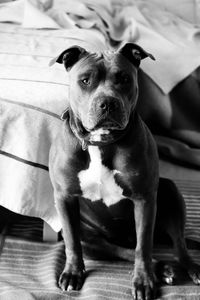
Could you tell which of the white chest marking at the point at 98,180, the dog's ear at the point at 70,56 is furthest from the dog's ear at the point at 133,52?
the white chest marking at the point at 98,180

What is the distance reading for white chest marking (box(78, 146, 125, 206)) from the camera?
1.47 metres

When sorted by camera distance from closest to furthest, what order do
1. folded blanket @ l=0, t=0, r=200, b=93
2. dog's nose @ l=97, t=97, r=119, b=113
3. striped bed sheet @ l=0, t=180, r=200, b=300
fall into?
dog's nose @ l=97, t=97, r=119, b=113
striped bed sheet @ l=0, t=180, r=200, b=300
folded blanket @ l=0, t=0, r=200, b=93

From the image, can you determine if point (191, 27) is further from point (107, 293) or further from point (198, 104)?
point (107, 293)

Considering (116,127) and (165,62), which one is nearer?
(116,127)

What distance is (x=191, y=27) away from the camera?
289 cm

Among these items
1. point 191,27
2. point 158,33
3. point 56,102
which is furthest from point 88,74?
point 191,27

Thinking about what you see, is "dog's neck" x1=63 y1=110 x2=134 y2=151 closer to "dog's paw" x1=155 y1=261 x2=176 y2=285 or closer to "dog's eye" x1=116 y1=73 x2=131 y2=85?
"dog's eye" x1=116 y1=73 x2=131 y2=85

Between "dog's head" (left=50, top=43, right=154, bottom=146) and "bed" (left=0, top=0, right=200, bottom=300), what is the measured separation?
0.26m

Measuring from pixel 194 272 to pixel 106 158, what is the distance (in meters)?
0.49

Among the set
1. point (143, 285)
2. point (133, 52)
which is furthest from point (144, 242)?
point (133, 52)

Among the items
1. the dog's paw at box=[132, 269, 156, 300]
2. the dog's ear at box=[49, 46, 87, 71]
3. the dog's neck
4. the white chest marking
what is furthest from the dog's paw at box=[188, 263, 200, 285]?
the dog's ear at box=[49, 46, 87, 71]

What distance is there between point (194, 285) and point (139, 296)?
20cm

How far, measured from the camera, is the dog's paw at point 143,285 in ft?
4.85

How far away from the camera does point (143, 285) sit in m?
1.50
